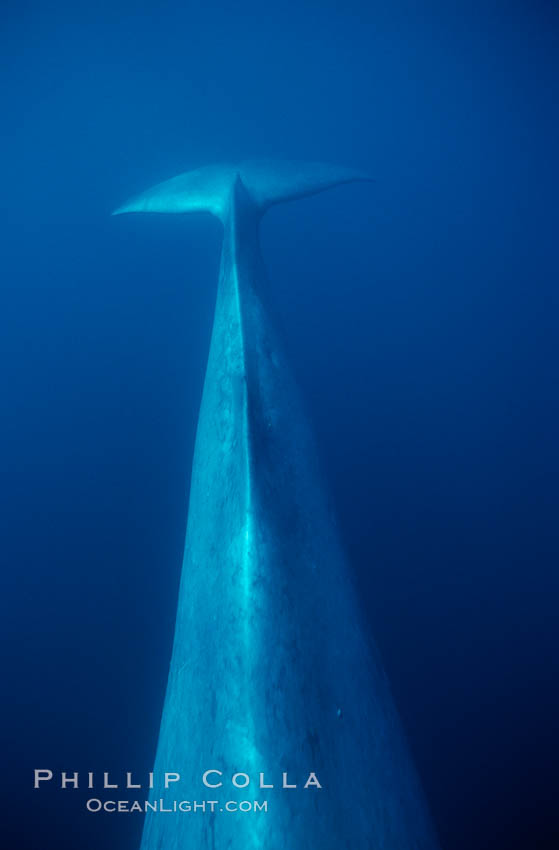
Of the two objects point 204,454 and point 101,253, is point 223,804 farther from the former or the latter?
point 101,253

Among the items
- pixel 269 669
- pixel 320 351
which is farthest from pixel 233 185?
pixel 269 669

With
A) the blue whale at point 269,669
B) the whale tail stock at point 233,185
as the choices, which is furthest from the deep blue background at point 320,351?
the whale tail stock at point 233,185

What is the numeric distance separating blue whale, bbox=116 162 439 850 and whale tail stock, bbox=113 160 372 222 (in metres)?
2.21

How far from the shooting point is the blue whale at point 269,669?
2.10 meters

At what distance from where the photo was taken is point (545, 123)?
1341 centimetres

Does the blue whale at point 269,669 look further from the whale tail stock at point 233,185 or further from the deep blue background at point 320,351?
the whale tail stock at point 233,185

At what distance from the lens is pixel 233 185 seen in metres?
5.00

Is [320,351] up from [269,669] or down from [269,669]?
up

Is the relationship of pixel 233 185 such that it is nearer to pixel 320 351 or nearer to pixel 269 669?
pixel 320 351

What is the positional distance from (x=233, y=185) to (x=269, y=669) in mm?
4334

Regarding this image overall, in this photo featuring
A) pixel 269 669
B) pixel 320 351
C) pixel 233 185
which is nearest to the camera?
pixel 269 669

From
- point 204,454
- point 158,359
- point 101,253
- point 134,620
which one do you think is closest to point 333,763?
point 204,454

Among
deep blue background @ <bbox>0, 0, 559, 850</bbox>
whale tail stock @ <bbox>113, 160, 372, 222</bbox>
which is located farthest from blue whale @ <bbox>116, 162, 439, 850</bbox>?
whale tail stock @ <bbox>113, 160, 372, 222</bbox>

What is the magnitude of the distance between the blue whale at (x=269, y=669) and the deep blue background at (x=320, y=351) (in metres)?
0.87
